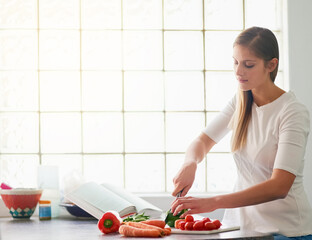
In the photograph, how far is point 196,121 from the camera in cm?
349

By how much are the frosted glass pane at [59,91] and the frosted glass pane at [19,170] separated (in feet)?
1.09

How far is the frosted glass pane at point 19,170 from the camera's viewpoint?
337 centimetres

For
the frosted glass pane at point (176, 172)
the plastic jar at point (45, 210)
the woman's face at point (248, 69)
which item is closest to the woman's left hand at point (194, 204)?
the woman's face at point (248, 69)

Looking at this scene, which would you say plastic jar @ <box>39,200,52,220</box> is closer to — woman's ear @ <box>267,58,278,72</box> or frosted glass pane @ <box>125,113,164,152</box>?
→ frosted glass pane @ <box>125,113,164,152</box>

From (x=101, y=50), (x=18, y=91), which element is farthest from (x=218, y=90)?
(x=18, y=91)

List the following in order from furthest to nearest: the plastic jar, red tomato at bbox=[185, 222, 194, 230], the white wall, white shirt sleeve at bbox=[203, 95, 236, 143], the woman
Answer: the white wall < the plastic jar < white shirt sleeve at bbox=[203, 95, 236, 143] < the woman < red tomato at bbox=[185, 222, 194, 230]

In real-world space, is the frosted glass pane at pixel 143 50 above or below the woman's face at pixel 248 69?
above

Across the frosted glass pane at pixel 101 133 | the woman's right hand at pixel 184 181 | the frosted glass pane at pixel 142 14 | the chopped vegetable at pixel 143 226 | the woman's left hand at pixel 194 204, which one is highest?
the frosted glass pane at pixel 142 14

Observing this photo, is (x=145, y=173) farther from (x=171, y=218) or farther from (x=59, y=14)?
(x=171, y=218)

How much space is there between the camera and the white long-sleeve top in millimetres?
2061

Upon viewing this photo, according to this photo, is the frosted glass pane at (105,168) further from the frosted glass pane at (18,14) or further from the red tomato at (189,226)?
the red tomato at (189,226)

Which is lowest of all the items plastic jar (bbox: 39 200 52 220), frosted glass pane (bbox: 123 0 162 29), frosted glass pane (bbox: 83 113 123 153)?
plastic jar (bbox: 39 200 52 220)

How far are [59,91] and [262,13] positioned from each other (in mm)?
1390

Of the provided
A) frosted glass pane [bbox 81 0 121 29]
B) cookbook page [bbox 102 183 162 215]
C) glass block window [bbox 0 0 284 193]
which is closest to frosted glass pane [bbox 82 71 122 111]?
glass block window [bbox 0 0 284 193]
